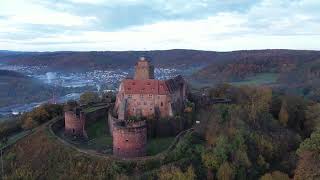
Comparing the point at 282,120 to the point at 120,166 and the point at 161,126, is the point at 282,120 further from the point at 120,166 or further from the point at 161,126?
the point at 120,166

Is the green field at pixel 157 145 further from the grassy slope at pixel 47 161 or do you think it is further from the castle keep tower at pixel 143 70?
the castle keep tower at pixel 143 70

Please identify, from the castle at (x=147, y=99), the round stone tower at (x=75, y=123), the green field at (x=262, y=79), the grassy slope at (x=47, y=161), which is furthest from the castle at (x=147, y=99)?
the green field at (x=262, y=79)

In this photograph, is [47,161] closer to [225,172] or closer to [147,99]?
[147,99]

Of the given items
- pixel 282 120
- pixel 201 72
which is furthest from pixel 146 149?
pixel 201 72

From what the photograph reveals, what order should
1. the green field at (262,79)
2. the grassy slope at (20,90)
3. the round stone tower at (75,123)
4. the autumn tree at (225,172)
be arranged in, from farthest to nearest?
1. the grassy slope at (20,90)
2. the green field at (262,79)
3. the round stone tower at (75,123)
4. the autumn tree at (225,172)

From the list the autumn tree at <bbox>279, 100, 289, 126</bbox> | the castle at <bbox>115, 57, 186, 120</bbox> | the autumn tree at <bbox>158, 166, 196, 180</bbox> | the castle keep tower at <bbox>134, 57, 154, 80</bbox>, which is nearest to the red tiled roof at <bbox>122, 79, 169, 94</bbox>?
the castle at <bbox>115, 57, 186, 120</bbox>

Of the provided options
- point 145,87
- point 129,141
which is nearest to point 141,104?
point 145,87

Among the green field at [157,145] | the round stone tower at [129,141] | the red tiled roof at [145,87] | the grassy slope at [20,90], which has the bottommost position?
the grassy slope at [20,90]
